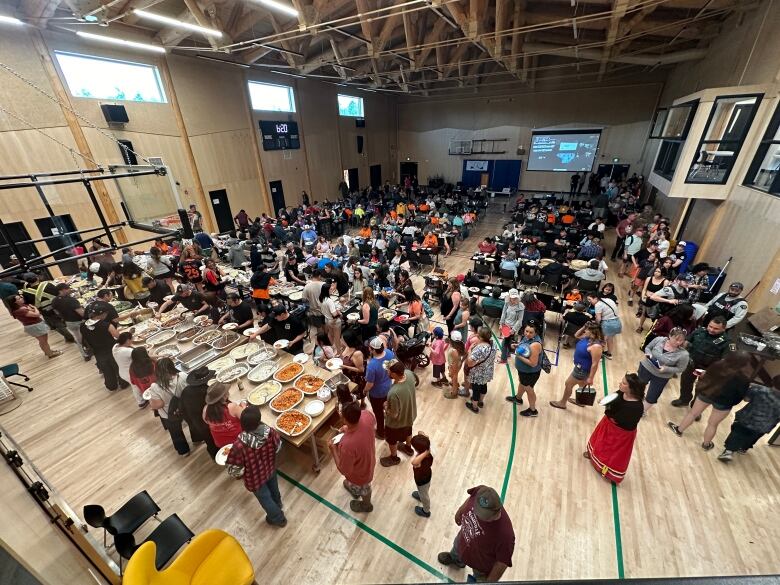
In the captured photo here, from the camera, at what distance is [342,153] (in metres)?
20.7

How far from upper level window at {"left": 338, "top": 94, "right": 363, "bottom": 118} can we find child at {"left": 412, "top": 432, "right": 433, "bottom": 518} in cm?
2117

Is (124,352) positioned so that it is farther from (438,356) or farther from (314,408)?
(438,356)

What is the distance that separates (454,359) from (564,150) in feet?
68.6

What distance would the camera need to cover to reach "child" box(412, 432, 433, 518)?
317 centimetres

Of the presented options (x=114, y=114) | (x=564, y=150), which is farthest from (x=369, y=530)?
(x=564, y=150)

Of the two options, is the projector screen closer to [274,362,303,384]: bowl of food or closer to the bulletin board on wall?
the bulletin board on wall

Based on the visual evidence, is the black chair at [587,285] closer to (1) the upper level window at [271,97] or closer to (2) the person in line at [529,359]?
(2) the person in line at [529,359]

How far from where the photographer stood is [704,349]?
189 inches

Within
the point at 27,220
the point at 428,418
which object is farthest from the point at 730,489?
the point at 27,220

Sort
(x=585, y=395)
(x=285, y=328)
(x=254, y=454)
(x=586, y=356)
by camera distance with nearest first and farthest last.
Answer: (x=254, y=454) < (x=586, y=356) < (x=585, y=395) < (x=285, y=328)

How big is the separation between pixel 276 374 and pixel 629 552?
14.9 ft

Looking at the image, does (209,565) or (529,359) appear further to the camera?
(529,359)

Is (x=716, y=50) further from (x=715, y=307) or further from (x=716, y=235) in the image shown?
(x=715, y=307)

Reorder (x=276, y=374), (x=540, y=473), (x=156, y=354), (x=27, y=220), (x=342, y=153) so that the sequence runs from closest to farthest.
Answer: (x=540, y=473) < (x=276, y=374) < (x=156, y=354) < (x=27, y=220) < (x=342, y=153)
